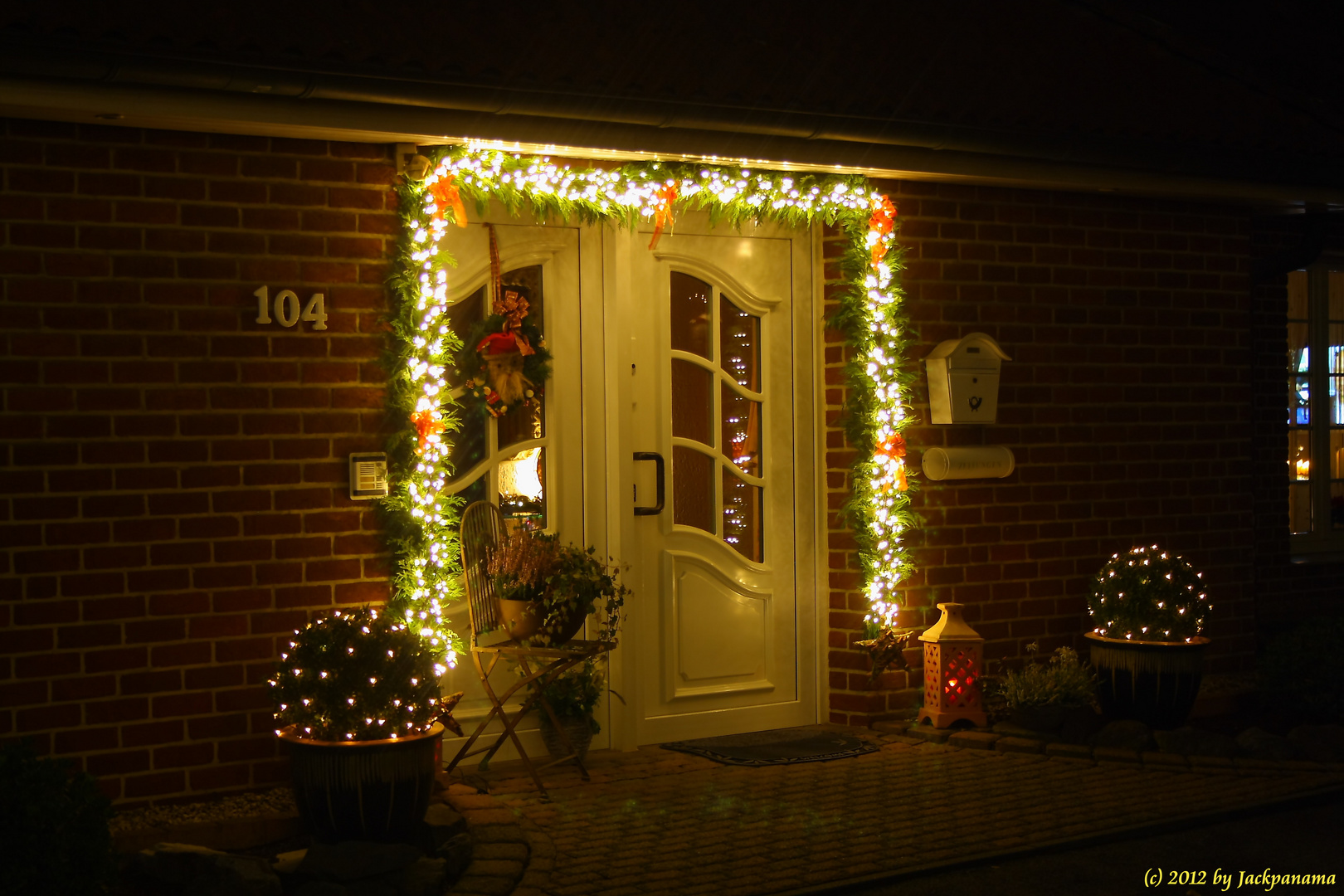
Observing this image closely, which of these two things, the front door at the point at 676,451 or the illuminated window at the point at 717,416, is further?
the illuminated window at the point at 717,416

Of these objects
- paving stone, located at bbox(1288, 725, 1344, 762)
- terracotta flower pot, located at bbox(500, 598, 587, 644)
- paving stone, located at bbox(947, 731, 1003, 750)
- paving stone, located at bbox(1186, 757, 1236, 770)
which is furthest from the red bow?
paving stone, located at bbox(1288, 725, 1344, 762)

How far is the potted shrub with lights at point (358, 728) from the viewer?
192 inches

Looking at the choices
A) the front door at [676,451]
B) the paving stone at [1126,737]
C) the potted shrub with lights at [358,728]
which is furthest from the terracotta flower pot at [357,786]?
the paving stone at [1126,737]

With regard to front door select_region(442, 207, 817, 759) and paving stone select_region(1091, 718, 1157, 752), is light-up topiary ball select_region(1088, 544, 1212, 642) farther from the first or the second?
front door select_region(442, 207, 817, 759)

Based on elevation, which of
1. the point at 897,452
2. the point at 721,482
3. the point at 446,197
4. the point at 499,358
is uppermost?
the point at 446,197

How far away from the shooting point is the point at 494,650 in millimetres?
5957

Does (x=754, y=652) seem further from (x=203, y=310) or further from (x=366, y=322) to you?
(x=203, y=310)

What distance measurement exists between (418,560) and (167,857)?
1656 millimetres

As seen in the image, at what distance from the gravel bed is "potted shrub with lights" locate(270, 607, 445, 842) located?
1.59ft

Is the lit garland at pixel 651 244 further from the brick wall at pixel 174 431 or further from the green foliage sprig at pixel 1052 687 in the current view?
the green foliage sprig at pixel 1052 687

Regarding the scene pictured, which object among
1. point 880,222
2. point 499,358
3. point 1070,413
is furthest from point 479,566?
point 1070,413

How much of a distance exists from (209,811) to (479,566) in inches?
58.6

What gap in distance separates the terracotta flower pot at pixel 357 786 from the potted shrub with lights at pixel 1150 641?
3.71 m

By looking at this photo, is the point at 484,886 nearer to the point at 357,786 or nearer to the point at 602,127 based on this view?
the point at 357,786
